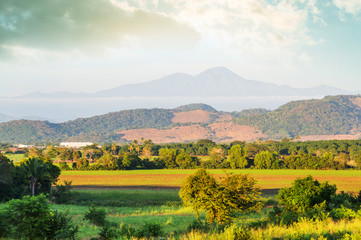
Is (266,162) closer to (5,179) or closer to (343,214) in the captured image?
(5,179)

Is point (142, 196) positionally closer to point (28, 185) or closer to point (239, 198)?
point (28, 185)

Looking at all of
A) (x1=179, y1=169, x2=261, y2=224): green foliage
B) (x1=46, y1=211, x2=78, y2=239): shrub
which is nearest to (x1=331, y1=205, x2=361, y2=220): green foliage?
(x1=179, y1=169, x2=261, y2=224): green foliage

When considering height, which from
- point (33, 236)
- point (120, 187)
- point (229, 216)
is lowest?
point (120, 187)

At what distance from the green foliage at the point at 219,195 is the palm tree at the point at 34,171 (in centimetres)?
3471

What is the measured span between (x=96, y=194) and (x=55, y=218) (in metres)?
45.3

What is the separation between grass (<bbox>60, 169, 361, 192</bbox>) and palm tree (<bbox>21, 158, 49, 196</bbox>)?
25458mm

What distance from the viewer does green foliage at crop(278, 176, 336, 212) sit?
2968 centimetres

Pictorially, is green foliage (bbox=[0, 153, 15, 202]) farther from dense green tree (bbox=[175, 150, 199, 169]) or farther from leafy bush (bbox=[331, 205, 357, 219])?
dense green tree (bbox=[175, 150, 199, 169])

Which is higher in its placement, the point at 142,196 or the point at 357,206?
the point at 357,206

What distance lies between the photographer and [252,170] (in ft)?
339

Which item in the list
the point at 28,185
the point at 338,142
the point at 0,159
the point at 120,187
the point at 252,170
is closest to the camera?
the point at 0,159

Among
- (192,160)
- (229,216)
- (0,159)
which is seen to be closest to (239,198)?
(229,216)

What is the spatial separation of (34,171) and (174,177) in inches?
1779

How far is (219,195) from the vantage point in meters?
26.4
